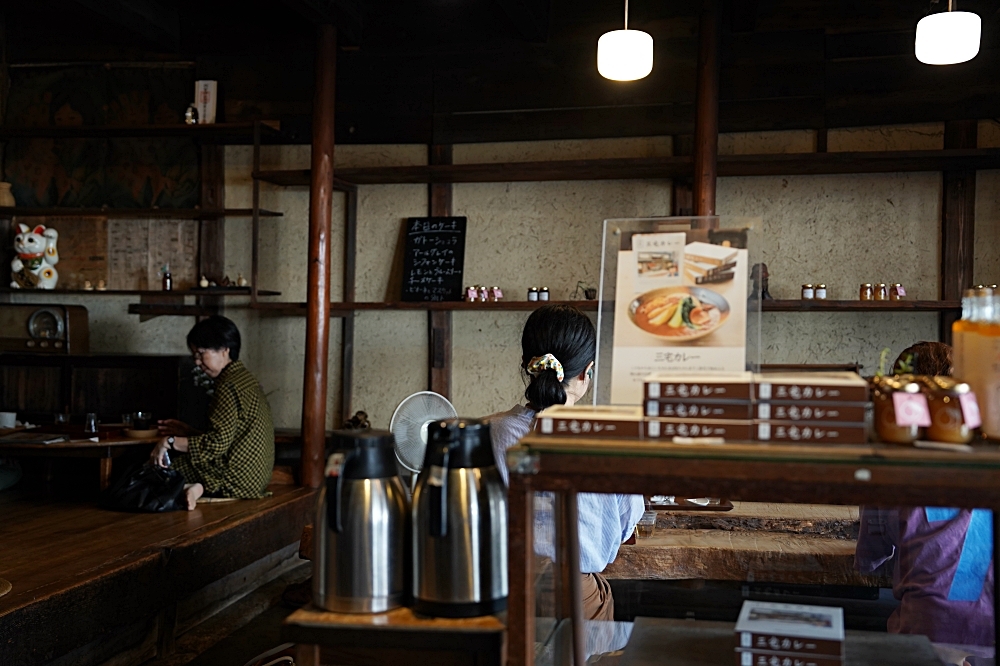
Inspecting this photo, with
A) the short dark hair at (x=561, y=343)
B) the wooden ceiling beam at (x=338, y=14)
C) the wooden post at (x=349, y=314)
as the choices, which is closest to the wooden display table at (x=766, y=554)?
the short dark hair at (x=561, y=343)

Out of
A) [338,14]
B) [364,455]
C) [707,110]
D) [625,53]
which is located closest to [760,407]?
[364,455]

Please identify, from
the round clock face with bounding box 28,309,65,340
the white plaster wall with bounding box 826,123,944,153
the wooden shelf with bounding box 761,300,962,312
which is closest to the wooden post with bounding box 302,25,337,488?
the round clock face with bounding box 28,309,65,340

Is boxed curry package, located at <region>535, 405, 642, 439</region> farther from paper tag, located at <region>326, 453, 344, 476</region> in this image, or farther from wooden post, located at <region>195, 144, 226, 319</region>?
wooden post, located at <region>195, 144, 226, 319</region>

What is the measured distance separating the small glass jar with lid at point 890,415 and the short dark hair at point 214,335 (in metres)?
4.00

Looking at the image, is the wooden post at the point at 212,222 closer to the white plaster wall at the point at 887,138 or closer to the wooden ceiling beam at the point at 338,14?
the wooden ceiling beam at the point at 338,14

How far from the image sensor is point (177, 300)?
5.93m

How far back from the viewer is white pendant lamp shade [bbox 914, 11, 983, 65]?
3500 mm

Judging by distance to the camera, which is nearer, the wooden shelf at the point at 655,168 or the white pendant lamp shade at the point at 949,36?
Answer: the white pendant lamp shade at the point at 949,36

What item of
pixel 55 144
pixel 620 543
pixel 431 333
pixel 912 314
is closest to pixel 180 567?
pixel 431 333

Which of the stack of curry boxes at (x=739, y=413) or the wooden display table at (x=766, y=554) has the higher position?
the stack of curry boxes at (x=739, y=413)

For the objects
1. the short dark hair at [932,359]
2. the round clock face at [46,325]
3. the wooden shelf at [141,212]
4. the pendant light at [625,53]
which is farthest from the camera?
the round clock face at [46,325]

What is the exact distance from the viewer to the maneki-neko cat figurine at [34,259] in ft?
19.2

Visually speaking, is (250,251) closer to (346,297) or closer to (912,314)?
(346,297)

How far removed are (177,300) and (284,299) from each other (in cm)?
73
